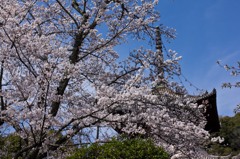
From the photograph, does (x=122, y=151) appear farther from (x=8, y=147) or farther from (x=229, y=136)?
(x=229, y=136)

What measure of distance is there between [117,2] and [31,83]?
3.88 m

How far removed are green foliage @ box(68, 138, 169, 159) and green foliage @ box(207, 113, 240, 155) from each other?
24378 millimetres

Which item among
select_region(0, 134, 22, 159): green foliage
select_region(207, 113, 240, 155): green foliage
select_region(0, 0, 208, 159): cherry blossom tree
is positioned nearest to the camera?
select_region(0, 0, 208, 159): cherry blossom tree

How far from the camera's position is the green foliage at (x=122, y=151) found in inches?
243

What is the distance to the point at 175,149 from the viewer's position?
7.89 meters

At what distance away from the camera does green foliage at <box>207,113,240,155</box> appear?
3238 centimetres

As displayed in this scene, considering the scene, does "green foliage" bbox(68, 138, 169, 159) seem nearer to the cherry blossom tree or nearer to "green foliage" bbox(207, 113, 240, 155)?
the cherry blossom tree

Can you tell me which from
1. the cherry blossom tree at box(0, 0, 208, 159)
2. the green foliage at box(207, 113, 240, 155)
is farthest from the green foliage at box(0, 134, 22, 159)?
the green foliage at box(207, 113, 240, 155)

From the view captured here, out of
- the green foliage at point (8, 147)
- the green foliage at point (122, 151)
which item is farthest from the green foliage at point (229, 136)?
the green foliage at point (122, 151)

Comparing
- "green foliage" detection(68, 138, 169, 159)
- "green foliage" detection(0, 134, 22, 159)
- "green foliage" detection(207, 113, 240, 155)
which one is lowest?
"green foliage" detection(68, 138, 169, 159)

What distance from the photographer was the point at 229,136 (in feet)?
117

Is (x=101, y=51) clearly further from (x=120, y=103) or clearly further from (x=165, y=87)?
(x=120, y=103)

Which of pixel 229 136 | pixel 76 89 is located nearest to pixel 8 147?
pixel 76 89

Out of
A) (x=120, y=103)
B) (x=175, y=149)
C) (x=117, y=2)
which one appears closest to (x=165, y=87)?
(x=175, y=149)
